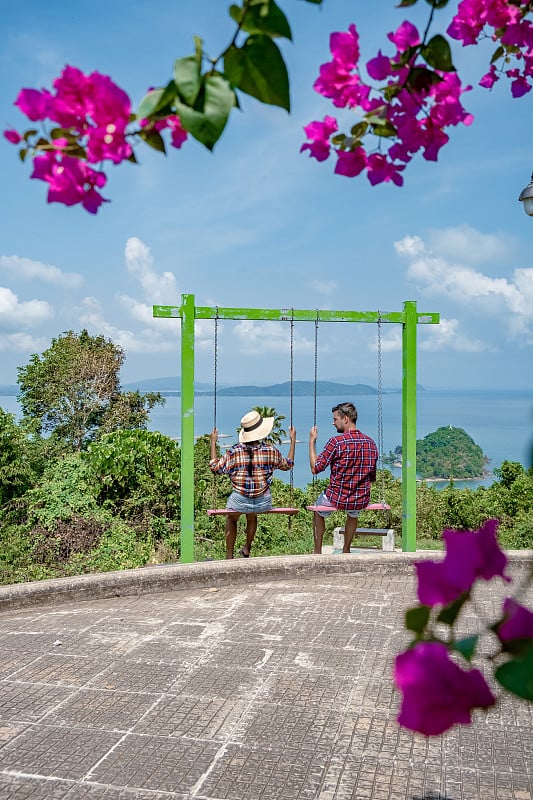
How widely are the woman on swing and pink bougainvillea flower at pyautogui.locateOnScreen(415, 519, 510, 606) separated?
6.54 m

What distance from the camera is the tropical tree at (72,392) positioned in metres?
19.2

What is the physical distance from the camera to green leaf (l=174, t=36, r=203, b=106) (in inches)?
46.1

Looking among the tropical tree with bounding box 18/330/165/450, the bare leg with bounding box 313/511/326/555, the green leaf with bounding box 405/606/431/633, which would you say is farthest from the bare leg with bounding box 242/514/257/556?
the tropical tree with bounding box 18/330/165/450

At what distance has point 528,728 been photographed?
149 inches

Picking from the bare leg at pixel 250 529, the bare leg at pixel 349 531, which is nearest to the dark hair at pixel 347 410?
the bare leg at pixel 349 531

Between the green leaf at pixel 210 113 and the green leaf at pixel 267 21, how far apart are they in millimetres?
100

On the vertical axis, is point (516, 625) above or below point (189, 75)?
below

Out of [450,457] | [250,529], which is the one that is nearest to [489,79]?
[250,529]

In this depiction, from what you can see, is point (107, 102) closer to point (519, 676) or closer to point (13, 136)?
point (13, 136)

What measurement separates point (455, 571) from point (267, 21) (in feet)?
2.67

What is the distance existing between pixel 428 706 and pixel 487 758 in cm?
301

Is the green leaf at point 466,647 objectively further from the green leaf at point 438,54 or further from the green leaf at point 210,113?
the green leaf at point 438,54

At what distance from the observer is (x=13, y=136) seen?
1.23m

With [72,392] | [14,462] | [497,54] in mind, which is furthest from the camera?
[72,392]
